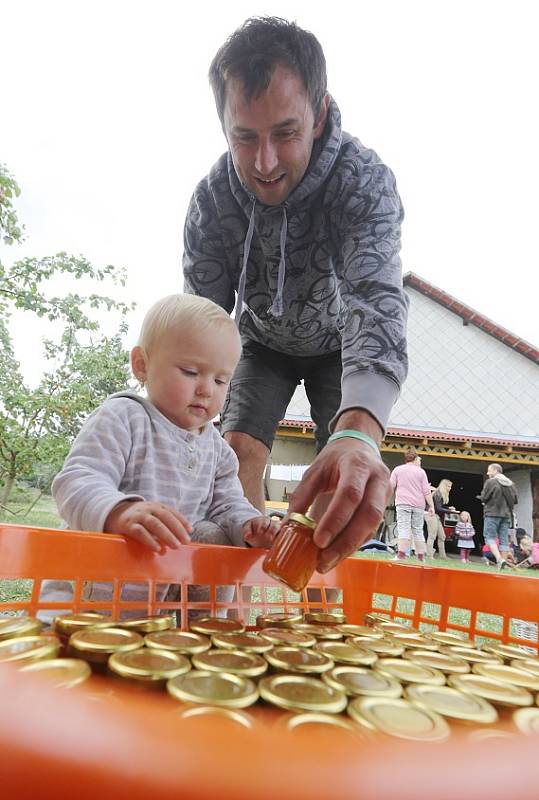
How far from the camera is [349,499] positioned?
74 centimetres

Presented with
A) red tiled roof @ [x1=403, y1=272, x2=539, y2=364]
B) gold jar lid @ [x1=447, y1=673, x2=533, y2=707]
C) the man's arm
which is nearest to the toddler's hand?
the man's arm

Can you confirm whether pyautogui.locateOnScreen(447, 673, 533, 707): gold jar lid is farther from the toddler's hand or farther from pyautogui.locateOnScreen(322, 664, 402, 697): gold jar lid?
the toddler's hand

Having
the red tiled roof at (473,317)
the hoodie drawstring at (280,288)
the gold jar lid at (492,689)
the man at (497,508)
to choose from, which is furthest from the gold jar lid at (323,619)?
the red tiled roof at (473,317)

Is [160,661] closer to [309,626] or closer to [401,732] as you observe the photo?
[401,732]

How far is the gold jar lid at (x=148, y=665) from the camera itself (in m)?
0.48

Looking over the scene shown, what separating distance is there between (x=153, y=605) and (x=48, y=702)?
0.62 metres

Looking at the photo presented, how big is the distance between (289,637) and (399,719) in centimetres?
37

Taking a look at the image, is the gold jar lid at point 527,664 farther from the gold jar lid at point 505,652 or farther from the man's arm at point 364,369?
the man's arm at point 364,369

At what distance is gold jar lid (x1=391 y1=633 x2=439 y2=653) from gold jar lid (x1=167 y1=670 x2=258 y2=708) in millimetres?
384

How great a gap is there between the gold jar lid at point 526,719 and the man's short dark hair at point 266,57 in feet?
3.48

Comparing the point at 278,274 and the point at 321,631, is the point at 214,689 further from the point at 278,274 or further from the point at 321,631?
the point at 278,274

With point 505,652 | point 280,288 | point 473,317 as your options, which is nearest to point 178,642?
point 505,652

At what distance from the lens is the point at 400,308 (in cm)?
114

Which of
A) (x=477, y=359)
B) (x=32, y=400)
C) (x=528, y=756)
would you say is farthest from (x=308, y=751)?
(x=477, y=359)
